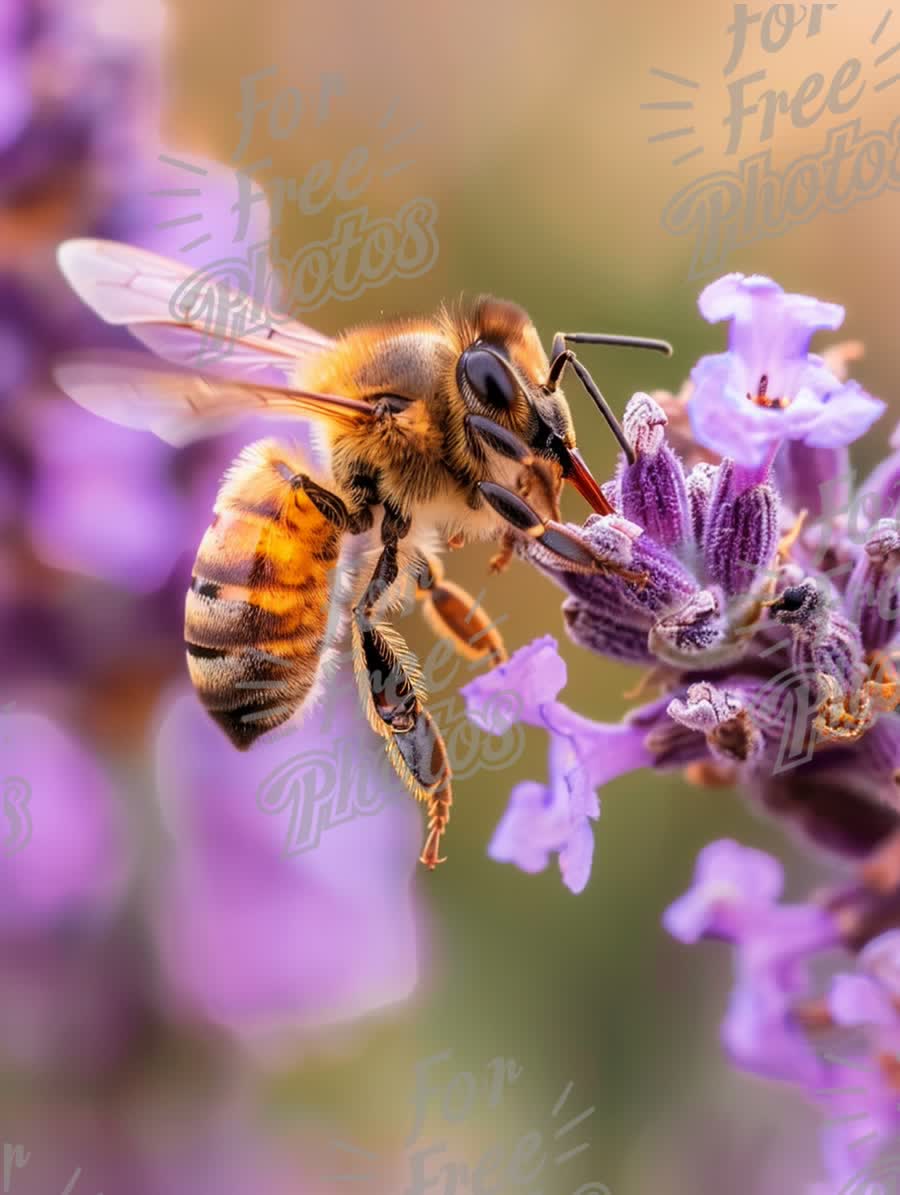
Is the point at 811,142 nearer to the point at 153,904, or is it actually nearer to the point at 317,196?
the point at 317,196

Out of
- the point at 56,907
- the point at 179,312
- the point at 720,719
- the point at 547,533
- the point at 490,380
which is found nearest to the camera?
the point at 720,719

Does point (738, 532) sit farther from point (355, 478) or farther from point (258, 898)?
point (258, 898)

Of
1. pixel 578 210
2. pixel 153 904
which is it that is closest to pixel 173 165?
pixel 578 210

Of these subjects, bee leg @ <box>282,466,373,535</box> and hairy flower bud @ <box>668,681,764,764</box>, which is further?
bee leg @ <box>282,466,373,535</box>

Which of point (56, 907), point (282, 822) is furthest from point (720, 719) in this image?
point (56, 907)

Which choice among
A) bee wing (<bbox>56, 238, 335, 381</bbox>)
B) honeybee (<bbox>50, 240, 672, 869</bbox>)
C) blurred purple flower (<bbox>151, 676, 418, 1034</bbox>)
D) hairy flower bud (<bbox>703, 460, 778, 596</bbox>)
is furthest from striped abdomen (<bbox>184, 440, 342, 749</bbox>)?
blurred purple flower (<bbox>151, 676, 418, 1034</bbox>)

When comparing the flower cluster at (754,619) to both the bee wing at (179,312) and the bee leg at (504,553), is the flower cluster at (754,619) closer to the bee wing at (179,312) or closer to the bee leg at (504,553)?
the bee leg at (504,553)

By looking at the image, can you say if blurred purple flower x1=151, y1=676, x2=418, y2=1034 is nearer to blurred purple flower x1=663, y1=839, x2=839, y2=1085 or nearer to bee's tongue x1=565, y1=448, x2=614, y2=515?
blurred purple flower x1=663, y1=839, x2=839, y2=1085
